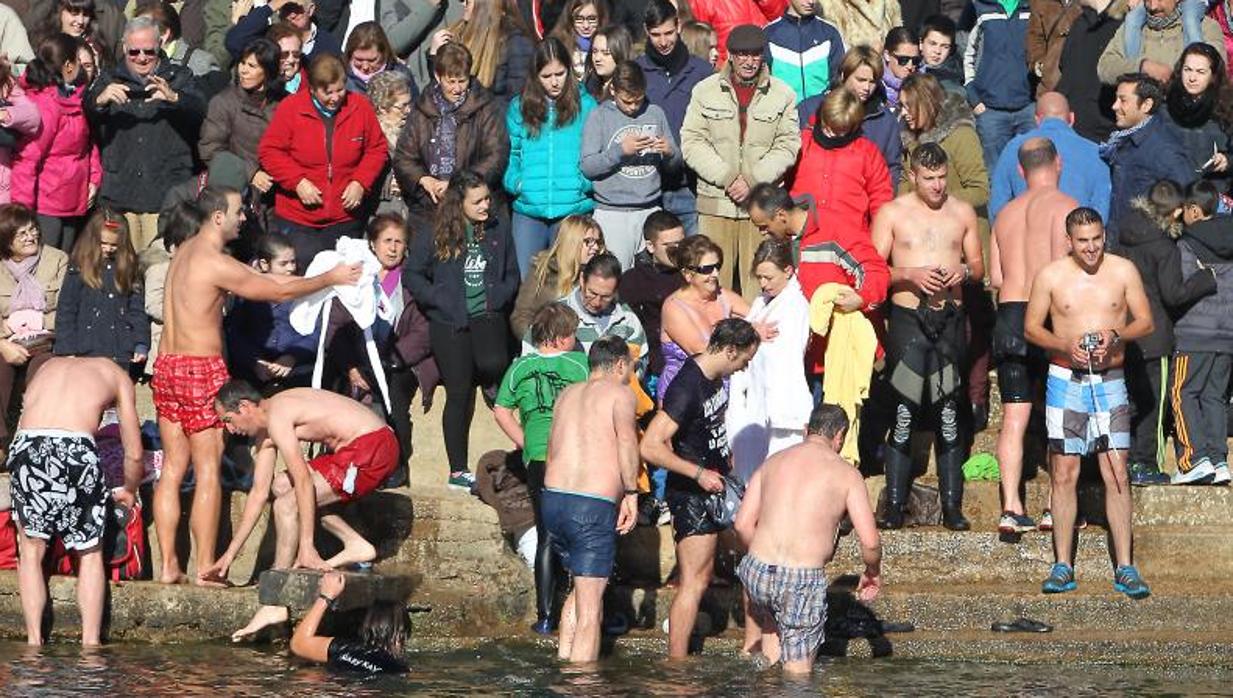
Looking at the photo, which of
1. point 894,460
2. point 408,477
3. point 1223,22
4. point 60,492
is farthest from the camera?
point 1223,22

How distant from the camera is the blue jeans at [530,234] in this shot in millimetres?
15266

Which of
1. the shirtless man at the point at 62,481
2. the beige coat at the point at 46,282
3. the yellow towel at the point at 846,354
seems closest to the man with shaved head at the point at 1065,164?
the yellow towel at the point at 846,354

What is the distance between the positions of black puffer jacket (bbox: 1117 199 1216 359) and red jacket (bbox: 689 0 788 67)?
3.39 m

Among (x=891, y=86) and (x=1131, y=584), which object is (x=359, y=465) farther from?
(x=891, y=86)

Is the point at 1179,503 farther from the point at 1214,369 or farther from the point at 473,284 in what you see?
the point at 473,284

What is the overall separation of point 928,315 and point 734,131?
1.87 m

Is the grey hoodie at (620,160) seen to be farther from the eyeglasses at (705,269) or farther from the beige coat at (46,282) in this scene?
the beige coat at (46,282)

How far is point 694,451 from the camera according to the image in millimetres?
12742

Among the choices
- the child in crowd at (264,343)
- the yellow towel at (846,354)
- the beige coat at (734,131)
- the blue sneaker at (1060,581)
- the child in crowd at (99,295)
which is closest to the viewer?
the blue sneaker at (1060,581)

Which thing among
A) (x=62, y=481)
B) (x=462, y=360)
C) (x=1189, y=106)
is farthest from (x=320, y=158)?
(x=1189, y=106)

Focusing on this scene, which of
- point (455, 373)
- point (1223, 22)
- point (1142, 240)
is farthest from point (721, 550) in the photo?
point (1223, 22)

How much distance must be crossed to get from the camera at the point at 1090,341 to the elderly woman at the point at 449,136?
4090mm

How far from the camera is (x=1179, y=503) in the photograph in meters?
14.3

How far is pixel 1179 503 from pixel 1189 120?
271cm
